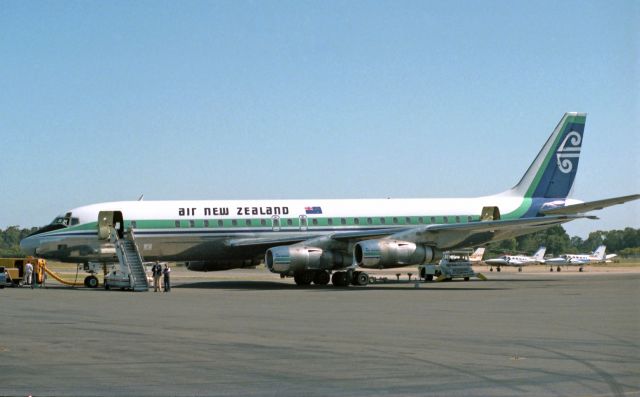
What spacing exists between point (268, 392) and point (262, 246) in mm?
30484

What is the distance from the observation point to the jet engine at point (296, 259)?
3803 cm

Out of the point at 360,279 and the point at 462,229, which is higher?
the point at 462,229

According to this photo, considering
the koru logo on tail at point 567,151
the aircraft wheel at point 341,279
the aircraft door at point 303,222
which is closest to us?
the aircraft wheel at point 341,279

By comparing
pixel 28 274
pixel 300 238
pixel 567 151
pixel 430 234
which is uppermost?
pixel 567 151

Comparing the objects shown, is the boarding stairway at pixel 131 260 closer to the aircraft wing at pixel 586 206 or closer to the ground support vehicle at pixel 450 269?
the ground support vehicle at pixel 450 269

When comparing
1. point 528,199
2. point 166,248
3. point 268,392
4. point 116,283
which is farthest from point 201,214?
point 268,392

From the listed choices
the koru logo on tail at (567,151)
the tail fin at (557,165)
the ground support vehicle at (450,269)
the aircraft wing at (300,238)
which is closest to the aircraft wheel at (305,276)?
the aircraft wing at (300,238)

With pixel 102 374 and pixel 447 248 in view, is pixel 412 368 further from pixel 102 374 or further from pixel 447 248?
pixel 447 248

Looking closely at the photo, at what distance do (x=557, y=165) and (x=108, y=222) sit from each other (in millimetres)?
23651

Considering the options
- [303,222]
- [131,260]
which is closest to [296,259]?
[303,222]

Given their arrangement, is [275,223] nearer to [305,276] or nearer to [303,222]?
[303,222]

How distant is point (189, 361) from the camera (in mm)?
13625

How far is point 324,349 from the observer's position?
1517 cm

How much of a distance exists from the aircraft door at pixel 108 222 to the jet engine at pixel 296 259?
701 cm
